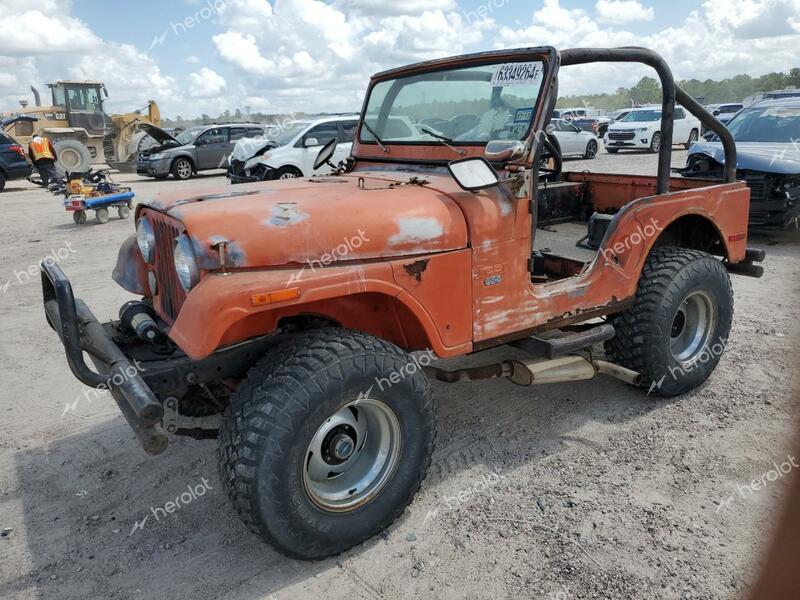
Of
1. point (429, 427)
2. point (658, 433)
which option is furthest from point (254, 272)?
point (658, 433)

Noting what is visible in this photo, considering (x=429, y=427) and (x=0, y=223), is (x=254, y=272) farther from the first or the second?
(x=0, y=223)

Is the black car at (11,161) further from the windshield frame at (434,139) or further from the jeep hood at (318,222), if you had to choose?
the jeep hood at (318,222)

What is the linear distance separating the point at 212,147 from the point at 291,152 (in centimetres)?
721

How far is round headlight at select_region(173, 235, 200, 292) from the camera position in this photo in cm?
254

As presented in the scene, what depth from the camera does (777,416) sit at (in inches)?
155

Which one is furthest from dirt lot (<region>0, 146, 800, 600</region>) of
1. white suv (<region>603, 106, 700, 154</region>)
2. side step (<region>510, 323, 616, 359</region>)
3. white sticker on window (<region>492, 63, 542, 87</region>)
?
white suv (<region>603, 106, 700, 154</region>)

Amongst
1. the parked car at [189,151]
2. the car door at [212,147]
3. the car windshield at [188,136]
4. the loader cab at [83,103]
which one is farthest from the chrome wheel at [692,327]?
the loader cab at [83,103]

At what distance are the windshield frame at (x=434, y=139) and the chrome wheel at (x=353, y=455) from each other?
1528 millimetres

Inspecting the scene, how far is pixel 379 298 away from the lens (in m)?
3.06

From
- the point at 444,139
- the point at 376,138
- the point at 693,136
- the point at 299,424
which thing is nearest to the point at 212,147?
the point at 376,138

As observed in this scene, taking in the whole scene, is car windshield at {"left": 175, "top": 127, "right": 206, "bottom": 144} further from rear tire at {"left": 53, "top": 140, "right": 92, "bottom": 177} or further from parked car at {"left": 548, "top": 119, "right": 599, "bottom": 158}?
parked car at {"left": 548, "top": 119, "right": 599, "bottom": 158}

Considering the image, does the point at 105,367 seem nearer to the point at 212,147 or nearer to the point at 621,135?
the point at 212,147

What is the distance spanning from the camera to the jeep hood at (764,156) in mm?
8156

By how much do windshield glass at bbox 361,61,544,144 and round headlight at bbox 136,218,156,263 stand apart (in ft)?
5.34
